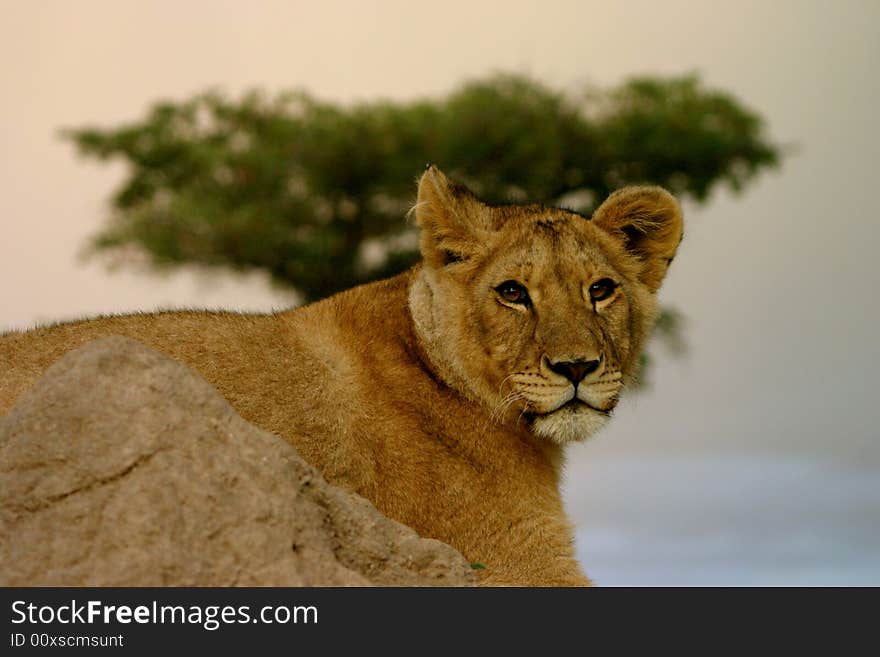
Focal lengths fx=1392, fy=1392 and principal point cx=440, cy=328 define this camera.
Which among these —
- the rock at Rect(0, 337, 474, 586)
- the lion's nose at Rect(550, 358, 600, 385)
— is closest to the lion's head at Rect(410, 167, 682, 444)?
the lion's nose at Rect(550, 358, 600, 385)

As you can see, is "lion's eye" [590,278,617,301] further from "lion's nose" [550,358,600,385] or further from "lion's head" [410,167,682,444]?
"lion's nose" [550,358,600,385]

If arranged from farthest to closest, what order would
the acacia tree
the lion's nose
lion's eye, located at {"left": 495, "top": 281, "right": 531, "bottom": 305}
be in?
the acacia tree, lion's eye, located at {"left": 495, "top": 281, "right": 531, "bottom": 305}, the lion's nose

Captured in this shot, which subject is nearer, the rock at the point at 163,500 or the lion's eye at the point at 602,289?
the rock at the point at 163,500

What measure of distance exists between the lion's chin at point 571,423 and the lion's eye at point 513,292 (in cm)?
62

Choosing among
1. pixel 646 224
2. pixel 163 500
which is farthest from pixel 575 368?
pixel 163 500

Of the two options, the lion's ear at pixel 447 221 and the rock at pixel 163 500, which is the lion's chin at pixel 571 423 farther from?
the rock at pixel 163 500

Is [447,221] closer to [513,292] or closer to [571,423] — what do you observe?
[513,292]

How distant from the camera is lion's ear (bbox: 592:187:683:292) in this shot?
763cm

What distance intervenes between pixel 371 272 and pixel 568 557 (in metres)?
15.3

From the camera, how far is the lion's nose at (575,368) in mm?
6844

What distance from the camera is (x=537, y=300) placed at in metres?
7.11

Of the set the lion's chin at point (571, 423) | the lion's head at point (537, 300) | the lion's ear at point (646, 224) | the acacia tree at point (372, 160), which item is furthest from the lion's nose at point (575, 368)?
the acacia tree at point (372, 160)

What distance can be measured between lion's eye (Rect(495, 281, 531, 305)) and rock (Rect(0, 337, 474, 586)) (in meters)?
1.77

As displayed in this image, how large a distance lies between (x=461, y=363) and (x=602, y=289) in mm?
835
